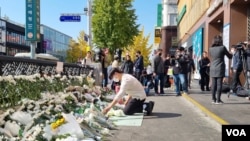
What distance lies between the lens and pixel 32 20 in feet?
55.3

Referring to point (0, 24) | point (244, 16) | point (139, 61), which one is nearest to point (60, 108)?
point (139, 61)

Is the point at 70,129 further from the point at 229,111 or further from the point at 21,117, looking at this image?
the point at 229,111

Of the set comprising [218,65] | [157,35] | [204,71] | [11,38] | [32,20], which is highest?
[157,35]

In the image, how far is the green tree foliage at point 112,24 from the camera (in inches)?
1548

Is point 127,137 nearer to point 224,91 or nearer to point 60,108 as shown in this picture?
point 60,108

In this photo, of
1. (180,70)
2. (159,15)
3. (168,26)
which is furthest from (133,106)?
(159,15)

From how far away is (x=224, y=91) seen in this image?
1559 cm

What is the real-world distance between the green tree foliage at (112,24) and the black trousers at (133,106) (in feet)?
96.1

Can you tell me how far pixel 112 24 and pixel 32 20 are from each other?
2311 centimetres

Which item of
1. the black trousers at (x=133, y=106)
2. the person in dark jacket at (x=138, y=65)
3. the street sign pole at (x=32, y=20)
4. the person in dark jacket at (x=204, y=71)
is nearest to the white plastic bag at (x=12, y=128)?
the black trousers at (x=133, y=106)

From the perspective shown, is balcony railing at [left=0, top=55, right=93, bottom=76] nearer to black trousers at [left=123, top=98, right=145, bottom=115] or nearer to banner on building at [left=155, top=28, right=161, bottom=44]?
black trousers at [left=123, top=98, right=145, bottom=115]

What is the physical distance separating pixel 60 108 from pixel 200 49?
26376 mm

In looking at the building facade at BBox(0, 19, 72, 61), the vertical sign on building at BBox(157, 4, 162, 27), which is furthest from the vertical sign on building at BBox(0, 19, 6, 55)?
the vertical sign on building at BBox(157, 4, 162, 27)

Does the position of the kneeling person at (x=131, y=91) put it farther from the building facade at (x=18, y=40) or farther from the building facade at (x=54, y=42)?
the building facade at (x=54, y=42)
